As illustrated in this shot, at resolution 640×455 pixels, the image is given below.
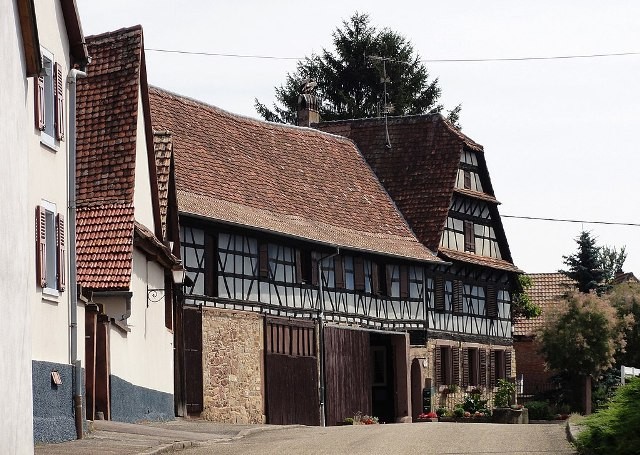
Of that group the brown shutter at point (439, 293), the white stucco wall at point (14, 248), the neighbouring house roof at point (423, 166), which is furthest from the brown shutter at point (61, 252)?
the brown shutter at point (439, 293)

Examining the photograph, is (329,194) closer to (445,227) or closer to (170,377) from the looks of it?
(445,227)

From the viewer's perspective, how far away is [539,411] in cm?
5459

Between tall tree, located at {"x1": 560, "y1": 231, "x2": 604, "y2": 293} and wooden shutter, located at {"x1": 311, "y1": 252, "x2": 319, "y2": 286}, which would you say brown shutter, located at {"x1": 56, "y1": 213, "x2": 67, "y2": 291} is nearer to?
wooden shutter, located at {"x1": 311, "y1": 252, "x2": 319, "y2": 286}

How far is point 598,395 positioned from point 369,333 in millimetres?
13560

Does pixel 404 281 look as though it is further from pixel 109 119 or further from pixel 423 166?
pixel 109 119

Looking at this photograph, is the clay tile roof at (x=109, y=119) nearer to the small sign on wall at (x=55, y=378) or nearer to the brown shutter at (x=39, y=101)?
the brown shutter at (x=39, y=101)

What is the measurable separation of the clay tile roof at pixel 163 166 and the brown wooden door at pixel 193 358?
212 inches

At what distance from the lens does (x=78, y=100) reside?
99.3ft

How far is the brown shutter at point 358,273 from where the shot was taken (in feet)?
162

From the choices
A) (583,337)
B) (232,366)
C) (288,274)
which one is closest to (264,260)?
(288,274)

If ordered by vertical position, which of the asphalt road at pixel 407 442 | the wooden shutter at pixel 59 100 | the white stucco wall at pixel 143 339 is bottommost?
the asphalt road at pixel 407 442

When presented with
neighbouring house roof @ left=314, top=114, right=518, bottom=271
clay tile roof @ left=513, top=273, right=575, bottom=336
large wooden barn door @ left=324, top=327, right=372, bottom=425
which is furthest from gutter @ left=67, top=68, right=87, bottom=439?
clay tile roof @ left=513, top=273, right=575, bottom=336

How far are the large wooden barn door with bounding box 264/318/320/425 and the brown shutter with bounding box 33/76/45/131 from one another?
2221 cm

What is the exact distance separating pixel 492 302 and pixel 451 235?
17.3 ft
